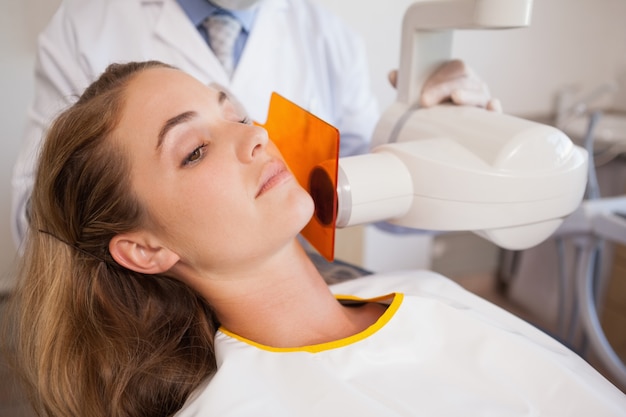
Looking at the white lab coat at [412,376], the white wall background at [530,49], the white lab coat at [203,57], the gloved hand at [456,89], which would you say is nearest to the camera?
the white lab coat at [412,376]

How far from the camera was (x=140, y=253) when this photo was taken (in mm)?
830

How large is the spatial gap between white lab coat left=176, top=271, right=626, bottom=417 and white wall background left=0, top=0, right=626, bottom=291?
110cm

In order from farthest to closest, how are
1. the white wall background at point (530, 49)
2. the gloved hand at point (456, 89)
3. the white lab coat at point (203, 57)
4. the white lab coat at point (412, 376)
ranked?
the white wall background at point (530, 49), the white lab coat at point (203, 57), the gloved hand at point (456, 89), the white lab coat at point (412, 376)

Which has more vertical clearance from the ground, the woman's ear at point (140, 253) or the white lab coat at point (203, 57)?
the white lab coat at point (203, 57)

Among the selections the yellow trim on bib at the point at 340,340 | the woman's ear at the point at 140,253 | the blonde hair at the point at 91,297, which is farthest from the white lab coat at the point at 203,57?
the yellow trim on bib at the point at 340,340

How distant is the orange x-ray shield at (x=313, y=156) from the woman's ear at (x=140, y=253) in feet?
0.76

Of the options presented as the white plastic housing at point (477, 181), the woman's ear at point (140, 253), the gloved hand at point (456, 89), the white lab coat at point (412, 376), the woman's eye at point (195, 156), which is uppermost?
the gloved hand at point (456, 89)

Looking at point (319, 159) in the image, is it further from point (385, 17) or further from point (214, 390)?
point (385, 17)

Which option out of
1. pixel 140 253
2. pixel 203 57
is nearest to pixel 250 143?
pixel 140 253

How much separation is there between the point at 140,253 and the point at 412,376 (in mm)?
462

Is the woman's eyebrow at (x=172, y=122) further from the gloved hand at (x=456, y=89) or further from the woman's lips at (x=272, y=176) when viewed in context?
the gloved hand at (x=456, y=89)

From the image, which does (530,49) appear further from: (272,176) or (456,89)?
(272,176)

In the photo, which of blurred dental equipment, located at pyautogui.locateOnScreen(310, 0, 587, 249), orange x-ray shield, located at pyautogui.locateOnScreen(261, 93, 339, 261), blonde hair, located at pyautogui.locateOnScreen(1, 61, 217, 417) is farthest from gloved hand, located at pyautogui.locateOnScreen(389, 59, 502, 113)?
blonde hair, located at pyautogui.locateOnScreen(1, 61, 217, 417)

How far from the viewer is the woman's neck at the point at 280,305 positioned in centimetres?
85
